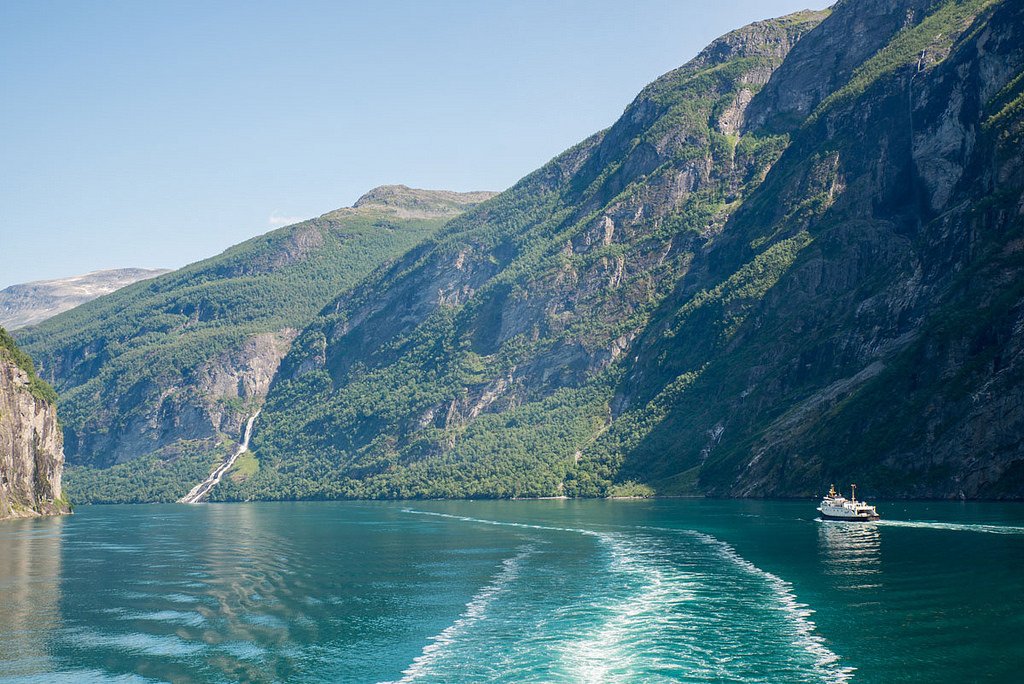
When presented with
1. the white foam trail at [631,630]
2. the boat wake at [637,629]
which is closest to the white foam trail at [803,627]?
the boat wake at [637,629]

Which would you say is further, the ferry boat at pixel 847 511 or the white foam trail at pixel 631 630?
the ferry boat at pixel 847 511

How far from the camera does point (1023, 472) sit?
181 m

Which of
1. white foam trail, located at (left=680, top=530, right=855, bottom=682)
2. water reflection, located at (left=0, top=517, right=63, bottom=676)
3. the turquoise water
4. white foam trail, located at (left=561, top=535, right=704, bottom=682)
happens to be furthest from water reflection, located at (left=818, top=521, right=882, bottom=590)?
water reflection, located at (left=0, top=517, right=63, bottom=676)

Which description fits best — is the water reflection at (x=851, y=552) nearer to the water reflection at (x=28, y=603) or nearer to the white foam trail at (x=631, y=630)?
the white foam trail at (x=631, y=630)

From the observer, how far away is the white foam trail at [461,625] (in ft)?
231

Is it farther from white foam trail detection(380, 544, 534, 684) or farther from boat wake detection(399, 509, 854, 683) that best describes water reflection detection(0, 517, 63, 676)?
boat wake detection(399, 509, 854, 683)

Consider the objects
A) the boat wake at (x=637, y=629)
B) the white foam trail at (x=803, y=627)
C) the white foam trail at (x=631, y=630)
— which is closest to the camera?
the white foam trail at (x=803, y=627)

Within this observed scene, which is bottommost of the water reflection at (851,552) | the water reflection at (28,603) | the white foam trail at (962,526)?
the water reflection at (28,603)

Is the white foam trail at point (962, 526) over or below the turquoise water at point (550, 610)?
over

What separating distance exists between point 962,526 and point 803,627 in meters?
68.0

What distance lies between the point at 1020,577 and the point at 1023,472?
10250cm

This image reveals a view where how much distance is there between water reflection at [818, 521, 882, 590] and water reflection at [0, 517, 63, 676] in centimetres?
6926

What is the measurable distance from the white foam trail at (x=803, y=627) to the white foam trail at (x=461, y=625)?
25788 millimetres

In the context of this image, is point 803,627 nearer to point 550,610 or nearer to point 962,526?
point 550,610
